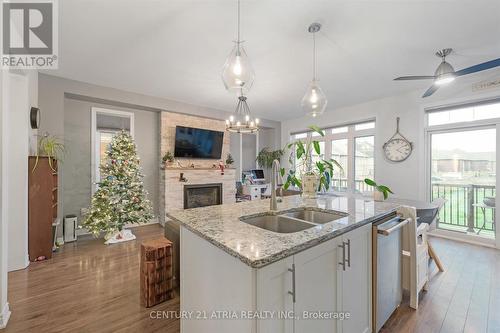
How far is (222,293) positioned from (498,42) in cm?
411

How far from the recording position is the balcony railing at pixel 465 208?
12.1 ft

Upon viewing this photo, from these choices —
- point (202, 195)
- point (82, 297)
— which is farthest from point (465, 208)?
point (82, 297)

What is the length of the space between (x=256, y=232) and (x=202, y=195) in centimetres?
436

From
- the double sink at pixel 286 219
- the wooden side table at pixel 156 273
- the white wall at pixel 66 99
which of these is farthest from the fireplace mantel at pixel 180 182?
the double sink at pixel 286 219

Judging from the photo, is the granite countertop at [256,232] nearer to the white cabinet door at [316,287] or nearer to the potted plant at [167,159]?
the white cabinet door at [316,287]

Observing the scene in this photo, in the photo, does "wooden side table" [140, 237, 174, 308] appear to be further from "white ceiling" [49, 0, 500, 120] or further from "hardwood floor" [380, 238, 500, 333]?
"white ceiling" [49, 0, 500, 120]

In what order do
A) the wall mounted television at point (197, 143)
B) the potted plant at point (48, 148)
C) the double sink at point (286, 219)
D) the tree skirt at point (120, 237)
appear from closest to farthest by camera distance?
the double sink at point (286, 219) → the potted plant at point (48, 148) → the tree skirt at point (120, 237) → the wall mounted television at point (197, 143)

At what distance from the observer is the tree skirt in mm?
3662

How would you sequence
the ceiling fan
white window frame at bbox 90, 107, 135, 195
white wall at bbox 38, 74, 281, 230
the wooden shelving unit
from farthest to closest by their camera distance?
white window frame at bbox 90, 107, 135, 195 → white wall at bbox 38, 74, 281, 230 → the wooden shelving unit → the ceiling fan

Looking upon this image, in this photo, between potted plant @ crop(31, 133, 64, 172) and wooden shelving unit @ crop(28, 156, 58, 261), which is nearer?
wooden shelving unit @ crop(28, 156, 58, 261)

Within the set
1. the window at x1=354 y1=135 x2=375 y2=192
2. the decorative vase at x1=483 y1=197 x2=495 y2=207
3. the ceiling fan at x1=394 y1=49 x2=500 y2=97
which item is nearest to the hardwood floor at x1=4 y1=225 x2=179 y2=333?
the ceiling fan at x1=394 y1=49 x2=500 y2=97

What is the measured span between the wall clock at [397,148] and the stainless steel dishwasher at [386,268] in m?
3.17

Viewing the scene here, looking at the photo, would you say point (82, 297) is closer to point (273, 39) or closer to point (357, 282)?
point (357, 282)

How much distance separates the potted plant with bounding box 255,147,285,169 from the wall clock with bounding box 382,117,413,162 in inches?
113
